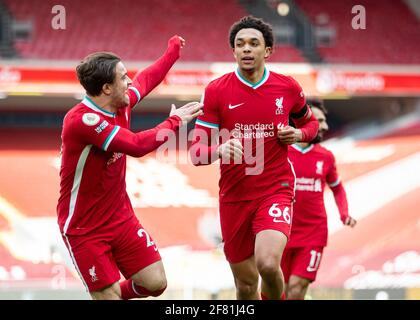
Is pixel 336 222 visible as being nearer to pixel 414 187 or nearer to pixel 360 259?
pixel 360 259

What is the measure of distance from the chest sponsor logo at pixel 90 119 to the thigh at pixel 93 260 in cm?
83

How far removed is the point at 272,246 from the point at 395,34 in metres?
13.2

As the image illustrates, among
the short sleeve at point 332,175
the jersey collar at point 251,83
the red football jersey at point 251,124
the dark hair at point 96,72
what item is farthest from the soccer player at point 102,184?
the short sleeve at point 332,175

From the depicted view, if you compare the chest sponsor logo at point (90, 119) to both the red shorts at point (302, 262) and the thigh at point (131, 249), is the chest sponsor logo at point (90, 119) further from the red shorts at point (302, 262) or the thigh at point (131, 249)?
the red shorts at point (302, 262)

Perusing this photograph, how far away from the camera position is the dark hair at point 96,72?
659 centimetres

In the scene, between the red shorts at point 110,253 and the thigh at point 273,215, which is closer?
the red shorts at point 110,253

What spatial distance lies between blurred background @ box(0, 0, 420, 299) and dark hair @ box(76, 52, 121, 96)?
7254mm

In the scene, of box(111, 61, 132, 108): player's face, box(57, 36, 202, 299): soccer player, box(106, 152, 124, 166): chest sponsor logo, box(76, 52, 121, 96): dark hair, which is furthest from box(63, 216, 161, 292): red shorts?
box(76, 52, 121, 96): dark hair

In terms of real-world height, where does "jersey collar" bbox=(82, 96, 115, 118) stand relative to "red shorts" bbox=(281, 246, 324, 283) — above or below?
above

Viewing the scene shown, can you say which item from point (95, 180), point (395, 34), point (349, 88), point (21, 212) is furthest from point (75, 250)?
point (395, 34)

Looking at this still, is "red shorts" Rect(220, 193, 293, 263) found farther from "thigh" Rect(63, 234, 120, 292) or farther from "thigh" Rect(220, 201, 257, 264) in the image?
"thigh" Rect(63, 234, 120, 292)

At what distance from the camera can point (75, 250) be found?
21.9 feet

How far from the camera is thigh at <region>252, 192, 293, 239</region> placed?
6.98m

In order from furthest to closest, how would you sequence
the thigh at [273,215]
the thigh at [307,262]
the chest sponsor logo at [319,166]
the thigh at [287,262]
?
1. the chest sponsor logo at [319,166]
2. the thigh at [287,262]
3. the thigh at [307,262]
4. the thigh at [273,215]
